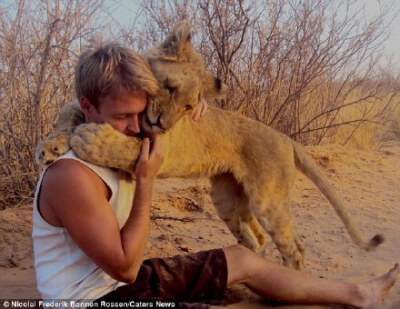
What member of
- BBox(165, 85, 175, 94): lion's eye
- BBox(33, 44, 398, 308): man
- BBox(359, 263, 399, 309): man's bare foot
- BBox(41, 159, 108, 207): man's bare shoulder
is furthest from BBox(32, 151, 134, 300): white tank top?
BBox(359, 263, 399, 309): man's bare foot

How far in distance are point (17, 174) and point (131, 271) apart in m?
3.59

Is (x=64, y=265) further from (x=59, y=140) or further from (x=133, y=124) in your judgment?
(x=133, y=124)

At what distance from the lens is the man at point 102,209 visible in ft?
7.10

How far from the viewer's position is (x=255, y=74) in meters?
8.02

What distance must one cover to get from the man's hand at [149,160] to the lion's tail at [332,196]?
81.1 inches

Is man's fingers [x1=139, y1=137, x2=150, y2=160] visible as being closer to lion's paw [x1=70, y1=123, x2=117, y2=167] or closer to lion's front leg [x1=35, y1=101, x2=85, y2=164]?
lion's paw [x1=70, y1=123, x2=117, y2=167]

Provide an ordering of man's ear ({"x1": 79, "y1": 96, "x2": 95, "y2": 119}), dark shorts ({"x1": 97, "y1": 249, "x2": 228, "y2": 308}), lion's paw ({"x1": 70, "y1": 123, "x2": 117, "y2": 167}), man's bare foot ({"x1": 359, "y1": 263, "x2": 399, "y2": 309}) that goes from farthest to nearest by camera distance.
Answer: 1. man's bare foot ({"x1": 359, "y1": 263, "x2": 399, "y2": 309})
2. dark shorts ({"x1": 97, "y1": 249, "x2": 228, "y2": 308})
3. lion's paw ({"x1": 70, "y1": 123, "x2": 117, "y2": 167})
4. man's ear ({"x1": 79, "y1": 96, "x2": 95, "y2": 119})

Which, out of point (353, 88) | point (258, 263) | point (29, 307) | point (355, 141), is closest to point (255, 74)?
point (353, 88)

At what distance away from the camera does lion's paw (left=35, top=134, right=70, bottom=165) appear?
2.57 metres

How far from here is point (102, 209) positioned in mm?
2186

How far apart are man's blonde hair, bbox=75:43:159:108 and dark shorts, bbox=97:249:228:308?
111cm

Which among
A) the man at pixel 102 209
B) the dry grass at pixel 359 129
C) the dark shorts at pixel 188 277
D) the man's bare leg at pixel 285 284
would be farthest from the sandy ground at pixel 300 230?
the dry grass at pixel 359 129

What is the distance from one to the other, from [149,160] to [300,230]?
3357 mm

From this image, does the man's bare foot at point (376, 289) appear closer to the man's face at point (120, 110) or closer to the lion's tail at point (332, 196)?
the lion's tail at point (332, 196)
